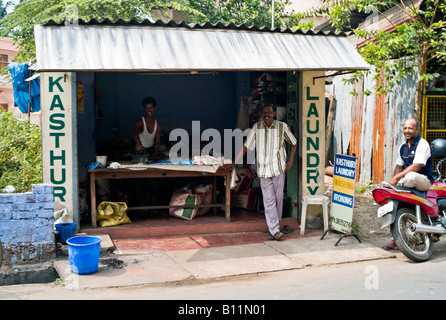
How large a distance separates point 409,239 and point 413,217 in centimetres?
31

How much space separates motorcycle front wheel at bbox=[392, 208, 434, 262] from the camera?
21.3ft

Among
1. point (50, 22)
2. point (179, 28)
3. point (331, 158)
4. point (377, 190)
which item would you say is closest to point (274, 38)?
point (179, 28)

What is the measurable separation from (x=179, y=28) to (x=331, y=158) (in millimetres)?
8172

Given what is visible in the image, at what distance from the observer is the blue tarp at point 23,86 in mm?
9836

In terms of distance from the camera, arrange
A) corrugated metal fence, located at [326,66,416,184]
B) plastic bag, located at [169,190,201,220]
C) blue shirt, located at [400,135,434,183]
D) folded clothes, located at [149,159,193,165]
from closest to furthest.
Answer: blue shirt, located at [400,135,434,183]
folded clothes, located at [149,159,193,165]
plastic bag, located at [169,190,201,220]
corrugated metal fence, located at [326,66,416,184]

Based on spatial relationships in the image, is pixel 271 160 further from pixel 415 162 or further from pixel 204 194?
pixel 415 162

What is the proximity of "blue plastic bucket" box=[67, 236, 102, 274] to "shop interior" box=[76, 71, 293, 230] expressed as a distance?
224 centimetres

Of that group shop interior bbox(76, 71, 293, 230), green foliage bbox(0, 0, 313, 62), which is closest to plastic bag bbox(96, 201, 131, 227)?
shop interior bbox(76, 71, 293, 230)

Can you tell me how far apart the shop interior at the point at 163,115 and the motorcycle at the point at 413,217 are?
91.7 inches

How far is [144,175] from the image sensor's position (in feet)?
26.1

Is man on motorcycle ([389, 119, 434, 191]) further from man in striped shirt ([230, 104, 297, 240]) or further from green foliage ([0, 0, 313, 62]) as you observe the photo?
green foliage ([0, 0, 313, 62])

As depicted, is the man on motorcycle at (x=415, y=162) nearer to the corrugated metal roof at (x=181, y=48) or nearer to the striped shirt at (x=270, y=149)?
the corrugated metal roof at (x=181, y=48)

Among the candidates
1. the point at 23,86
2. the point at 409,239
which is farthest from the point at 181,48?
the point at 23,86
